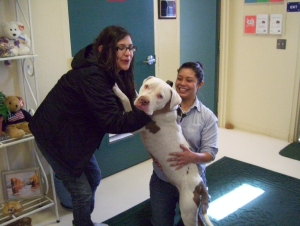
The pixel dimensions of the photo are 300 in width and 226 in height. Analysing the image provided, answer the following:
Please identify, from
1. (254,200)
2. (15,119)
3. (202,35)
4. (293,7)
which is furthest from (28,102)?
(293,7)

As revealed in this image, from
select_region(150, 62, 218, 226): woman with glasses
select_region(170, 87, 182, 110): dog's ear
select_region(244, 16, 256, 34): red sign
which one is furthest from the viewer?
select_region(244, 16, 256, 34): red sign

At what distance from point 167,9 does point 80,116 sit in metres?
1.77

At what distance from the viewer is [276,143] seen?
358 cm

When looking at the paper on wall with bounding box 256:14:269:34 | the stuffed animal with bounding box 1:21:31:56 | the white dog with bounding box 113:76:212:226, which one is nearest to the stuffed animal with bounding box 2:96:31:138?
the stuffed animal with bounding box 1:21:31:56

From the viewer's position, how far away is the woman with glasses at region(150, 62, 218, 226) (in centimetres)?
171

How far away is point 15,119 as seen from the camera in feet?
6.73

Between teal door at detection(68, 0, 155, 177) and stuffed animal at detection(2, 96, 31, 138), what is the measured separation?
65 centimetres

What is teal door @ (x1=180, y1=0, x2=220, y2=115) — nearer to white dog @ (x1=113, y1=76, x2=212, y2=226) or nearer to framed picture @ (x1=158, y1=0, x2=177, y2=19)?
framed picture @ (x1=158, y1=0, x2=177, y2=19)

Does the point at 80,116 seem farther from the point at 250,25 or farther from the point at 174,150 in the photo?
the point at 250,25

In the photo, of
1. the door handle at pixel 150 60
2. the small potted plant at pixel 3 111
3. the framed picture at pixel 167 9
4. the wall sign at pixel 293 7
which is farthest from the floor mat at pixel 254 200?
the wall sign at pixel 293 7

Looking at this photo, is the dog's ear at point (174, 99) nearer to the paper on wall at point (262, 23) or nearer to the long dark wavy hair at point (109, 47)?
the long dark wavy hair at point (109, 47)

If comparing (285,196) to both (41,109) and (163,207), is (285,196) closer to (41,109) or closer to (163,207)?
(163,207)

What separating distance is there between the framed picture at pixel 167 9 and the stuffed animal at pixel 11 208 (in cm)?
194

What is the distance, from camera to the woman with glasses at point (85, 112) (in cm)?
150
